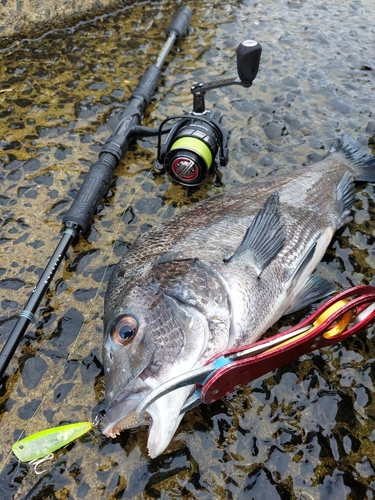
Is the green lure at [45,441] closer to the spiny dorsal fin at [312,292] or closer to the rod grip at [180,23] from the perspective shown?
the spiny dorsal fin at [312,292]

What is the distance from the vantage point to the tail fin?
4645 millimetres

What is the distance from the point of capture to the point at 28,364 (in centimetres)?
331

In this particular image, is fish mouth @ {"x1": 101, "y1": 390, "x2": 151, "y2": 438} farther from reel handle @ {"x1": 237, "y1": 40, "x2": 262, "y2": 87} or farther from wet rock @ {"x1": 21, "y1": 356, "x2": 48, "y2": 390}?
reel handle @ {"x1": 237, "y1": 40, "x2": 262, "y2": 87}

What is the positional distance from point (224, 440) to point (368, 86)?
524 centimetres

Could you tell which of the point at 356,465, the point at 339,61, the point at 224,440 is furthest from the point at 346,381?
the point at 339,61

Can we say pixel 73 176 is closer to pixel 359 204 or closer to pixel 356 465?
pixel 359 204

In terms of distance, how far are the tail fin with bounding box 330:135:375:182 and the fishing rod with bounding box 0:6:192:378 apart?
2.05 m

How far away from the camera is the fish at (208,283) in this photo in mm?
2539

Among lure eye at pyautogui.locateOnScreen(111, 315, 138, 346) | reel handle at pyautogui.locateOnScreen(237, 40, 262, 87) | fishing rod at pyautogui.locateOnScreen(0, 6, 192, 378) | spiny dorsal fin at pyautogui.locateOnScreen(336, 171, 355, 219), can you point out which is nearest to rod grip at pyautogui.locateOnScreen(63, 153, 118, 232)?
fishing rod at pyautogui.locateOnScreen(0, 6, 192, 378)

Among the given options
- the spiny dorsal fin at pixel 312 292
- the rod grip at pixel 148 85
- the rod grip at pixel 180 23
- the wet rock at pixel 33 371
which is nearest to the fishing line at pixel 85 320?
the wet rock at pixel 33 371

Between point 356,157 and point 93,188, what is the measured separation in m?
2.81

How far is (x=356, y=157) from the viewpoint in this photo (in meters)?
4.74

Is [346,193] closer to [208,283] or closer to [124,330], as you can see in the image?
[208,283]

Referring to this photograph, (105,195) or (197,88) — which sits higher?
(197,88)
